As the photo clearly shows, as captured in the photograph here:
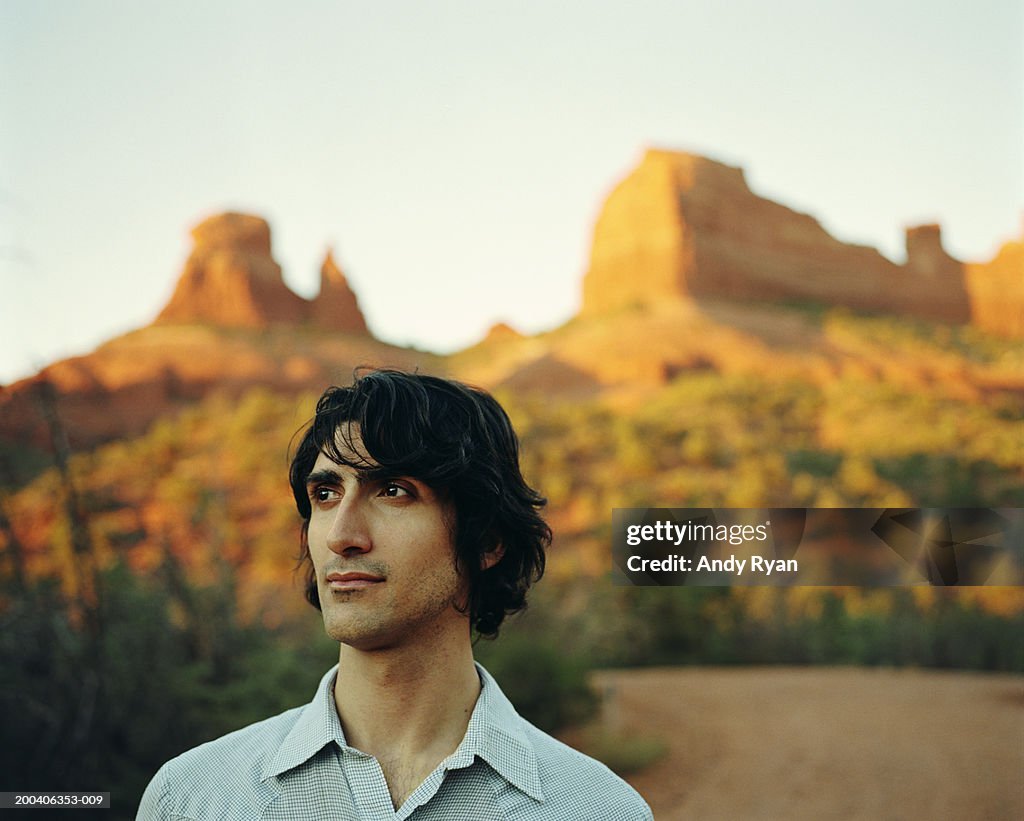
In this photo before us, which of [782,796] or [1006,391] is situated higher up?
[1006,391]

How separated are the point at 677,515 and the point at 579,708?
2067 millimetres

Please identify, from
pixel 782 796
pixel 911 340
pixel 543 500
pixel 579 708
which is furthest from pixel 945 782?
pixel 911 340

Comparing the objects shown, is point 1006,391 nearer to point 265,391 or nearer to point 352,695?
point 265,391

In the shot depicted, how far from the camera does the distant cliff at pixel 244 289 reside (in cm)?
1330

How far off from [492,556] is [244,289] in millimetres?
15413

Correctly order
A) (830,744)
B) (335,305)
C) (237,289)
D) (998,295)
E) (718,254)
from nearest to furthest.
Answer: (830,744), (998,295), (335,305), (237,289), (718,254)

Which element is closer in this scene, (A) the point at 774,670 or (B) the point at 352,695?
(B) the point at 352,695

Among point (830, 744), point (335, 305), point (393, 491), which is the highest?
point (335, 305)

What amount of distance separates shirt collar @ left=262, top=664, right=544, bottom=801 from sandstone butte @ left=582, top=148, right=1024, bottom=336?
14.2 meters

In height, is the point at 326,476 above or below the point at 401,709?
above

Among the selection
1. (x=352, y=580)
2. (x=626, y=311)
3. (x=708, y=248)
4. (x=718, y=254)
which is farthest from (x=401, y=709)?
(x=708, y=248)

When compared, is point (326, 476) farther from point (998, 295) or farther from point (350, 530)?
point (998, 295)

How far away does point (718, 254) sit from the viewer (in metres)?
18.9

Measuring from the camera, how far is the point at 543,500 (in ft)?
4.95
